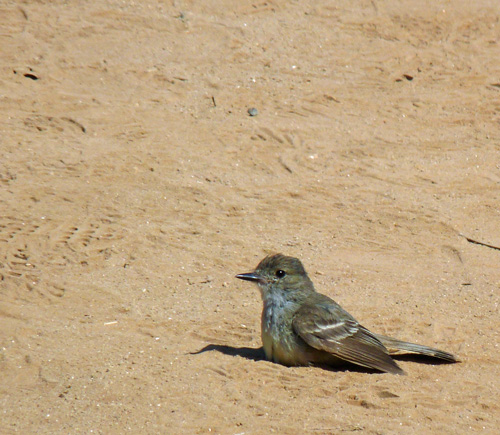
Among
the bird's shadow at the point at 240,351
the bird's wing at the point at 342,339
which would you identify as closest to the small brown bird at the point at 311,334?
the bird's wing at the point at 342,339

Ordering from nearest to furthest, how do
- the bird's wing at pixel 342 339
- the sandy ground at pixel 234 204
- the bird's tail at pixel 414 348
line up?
the sandy ground at pixel 234 204 < the bird's wing at pixel 342 339 < the bird's tail at pixel 414 348

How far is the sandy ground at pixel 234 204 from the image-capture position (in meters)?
6.96

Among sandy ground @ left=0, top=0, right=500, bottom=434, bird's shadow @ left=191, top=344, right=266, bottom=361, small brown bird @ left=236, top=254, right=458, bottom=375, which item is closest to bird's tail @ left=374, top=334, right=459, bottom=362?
small brown bird @ left=236, top=254, right=458, bottom=375

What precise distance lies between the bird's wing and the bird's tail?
0.69 ft

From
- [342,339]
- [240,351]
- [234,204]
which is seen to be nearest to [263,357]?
[240,351]

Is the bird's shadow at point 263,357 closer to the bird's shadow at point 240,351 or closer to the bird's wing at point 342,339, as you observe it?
the bird's shadow at point 240,351

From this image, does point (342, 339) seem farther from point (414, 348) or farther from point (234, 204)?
point (234, 204)

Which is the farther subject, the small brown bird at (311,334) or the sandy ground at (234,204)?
the small brown bird at (311,334)

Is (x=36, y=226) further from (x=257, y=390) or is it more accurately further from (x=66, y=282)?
(x=257, y=390)

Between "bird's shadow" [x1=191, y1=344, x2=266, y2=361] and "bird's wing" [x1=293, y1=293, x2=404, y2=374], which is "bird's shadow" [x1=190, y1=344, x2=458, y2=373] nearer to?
"bird's shadow" [x1=191, y1=344, x2=266, y2=361]

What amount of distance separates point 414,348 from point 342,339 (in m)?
0.71

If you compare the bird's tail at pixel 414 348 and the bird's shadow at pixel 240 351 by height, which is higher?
the bird's tail at pixel 414 348

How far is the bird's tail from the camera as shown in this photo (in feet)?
25.2

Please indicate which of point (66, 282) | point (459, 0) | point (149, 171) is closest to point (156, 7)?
point (149, 171)
